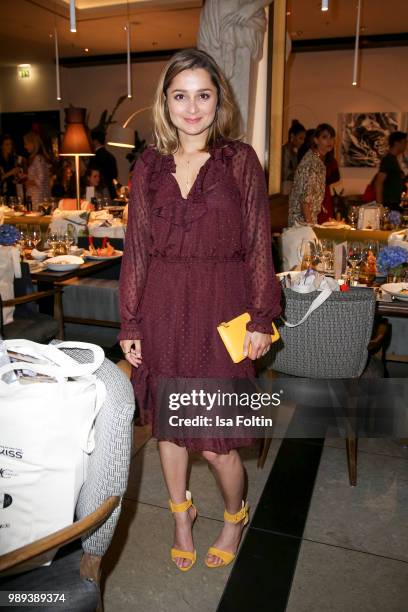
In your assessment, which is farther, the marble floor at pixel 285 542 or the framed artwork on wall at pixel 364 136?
the framed artwork on wall at pixel 364 136

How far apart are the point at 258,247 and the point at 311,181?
349cm

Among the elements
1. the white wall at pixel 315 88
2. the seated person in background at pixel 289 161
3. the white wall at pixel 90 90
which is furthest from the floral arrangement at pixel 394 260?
the white wall at pixel 90 90

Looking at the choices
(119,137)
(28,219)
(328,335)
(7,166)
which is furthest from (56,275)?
(7,166)

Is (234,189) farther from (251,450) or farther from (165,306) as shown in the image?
(251,450)

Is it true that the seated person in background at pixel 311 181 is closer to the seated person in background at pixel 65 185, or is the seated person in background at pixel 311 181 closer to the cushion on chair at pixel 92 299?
the cushion on chair at pixel 92 299

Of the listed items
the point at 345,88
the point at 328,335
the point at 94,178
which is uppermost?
the point at 345,88

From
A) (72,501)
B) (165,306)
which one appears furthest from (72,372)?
(165,306)

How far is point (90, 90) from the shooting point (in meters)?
12.6

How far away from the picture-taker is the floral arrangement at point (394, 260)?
2961 mm

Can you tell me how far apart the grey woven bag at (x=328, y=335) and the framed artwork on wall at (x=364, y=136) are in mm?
9069

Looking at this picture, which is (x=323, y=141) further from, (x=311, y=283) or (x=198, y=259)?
(x=198, y=259)

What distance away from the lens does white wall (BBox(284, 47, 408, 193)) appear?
1009 cm

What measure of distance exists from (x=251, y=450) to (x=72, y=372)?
5.78ft

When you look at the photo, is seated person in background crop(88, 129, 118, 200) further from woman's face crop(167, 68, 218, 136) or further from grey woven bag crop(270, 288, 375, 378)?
woman's face crop(167, 68, 218, 136)
